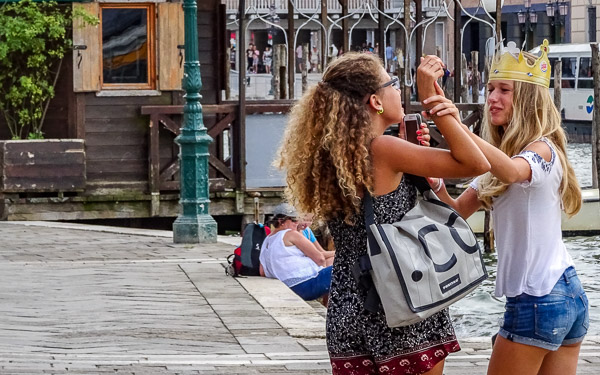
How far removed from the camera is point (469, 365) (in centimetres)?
686

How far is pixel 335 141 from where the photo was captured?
3.95 meters

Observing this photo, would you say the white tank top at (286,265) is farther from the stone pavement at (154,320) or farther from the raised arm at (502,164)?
the raised arm at (502,164)

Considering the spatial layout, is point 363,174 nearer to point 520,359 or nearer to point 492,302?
point 520,359

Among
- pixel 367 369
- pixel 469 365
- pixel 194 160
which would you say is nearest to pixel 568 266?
pixel 367 369

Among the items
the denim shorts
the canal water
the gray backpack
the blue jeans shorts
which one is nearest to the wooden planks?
the canal water

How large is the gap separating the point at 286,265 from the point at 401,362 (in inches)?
271

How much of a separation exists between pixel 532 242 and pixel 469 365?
279cm

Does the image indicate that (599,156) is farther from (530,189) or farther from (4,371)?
(530,189)

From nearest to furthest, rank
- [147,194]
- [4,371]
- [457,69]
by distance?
[4,371], [147,194], [457,69]

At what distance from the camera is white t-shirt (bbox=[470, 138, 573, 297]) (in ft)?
13.7

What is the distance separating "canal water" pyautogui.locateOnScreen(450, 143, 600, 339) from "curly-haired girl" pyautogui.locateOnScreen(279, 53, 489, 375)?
529cm

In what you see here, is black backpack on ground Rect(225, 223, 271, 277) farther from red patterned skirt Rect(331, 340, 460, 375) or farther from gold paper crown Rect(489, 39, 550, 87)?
red patterned skirt Rect(331, 340, 460, 375)

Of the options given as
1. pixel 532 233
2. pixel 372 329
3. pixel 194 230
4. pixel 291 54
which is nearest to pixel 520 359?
pixel 532 233

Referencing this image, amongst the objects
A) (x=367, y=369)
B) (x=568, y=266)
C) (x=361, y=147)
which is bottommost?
(x=367, y=369)
